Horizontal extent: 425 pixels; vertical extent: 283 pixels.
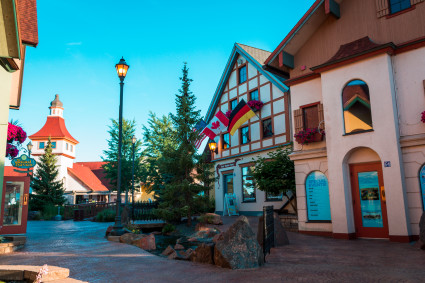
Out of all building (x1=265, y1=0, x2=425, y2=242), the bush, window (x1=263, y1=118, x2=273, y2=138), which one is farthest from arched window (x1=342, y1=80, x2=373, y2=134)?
the bush

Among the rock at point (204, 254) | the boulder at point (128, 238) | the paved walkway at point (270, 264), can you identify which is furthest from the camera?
the boulder at point (128, 238)

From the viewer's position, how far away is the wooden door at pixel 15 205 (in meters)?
11.4

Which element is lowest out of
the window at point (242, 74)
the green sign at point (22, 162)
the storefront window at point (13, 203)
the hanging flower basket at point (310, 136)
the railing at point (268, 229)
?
the railing at point (268, 229)

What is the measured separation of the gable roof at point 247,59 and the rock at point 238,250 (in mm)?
14082

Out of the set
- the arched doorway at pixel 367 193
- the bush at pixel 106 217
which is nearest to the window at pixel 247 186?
the bush at pixel 106 217

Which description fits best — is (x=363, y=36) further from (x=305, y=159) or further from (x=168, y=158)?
(x=168, y=158)

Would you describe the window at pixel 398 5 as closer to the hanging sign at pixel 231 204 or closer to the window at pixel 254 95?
the window at pixel 254 95

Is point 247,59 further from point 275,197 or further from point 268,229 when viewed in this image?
point 268,229

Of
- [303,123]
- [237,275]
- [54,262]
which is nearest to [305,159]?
[303,123]

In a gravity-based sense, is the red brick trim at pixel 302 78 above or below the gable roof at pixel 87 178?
above

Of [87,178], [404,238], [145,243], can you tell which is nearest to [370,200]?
[404,238]

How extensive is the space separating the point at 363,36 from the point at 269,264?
9.06 meters

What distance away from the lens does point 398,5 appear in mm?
11242

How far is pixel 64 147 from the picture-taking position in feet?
152
